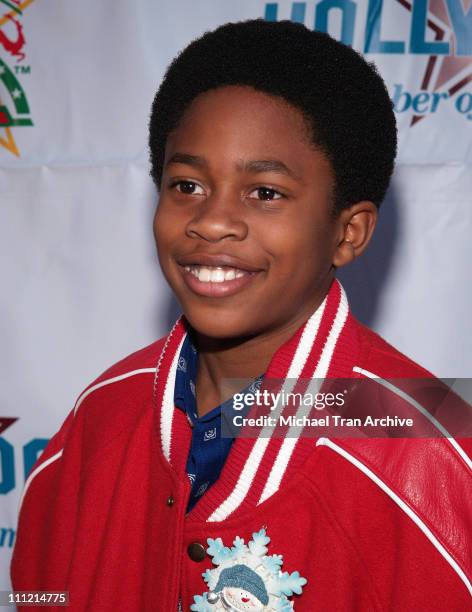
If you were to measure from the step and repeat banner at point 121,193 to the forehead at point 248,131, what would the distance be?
662mm

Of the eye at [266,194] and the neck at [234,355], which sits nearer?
the eye at [266,194]

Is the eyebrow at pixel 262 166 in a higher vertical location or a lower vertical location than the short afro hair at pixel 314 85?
lower

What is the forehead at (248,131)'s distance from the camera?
0.79 metres

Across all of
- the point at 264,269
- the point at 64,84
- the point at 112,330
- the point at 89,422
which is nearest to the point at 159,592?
the point at 89,422

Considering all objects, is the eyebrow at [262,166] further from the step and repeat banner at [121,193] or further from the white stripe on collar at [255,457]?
the step and repeat banner at [121,193]

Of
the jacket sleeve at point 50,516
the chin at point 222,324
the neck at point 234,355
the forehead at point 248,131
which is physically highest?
the forehead at point 248,131

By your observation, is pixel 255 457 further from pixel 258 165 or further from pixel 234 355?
pixel 258 165

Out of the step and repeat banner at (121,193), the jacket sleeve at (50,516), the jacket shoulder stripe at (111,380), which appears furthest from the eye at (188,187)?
the step and repeat banner at (121,193)

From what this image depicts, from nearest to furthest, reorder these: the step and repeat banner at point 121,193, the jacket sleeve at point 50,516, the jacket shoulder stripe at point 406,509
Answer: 1. the jacket shoulder stripe at point 406,509
2. the jacket sleeve at point 50,516
3. the step and repeat banner at point 121,193

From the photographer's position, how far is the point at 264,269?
0.82m

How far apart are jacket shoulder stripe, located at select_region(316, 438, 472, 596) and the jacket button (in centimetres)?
18

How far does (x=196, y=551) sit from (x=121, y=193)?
34.4 inches

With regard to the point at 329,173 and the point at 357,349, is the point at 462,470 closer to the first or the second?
the point at 357,349

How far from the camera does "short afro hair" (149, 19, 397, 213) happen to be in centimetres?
82
